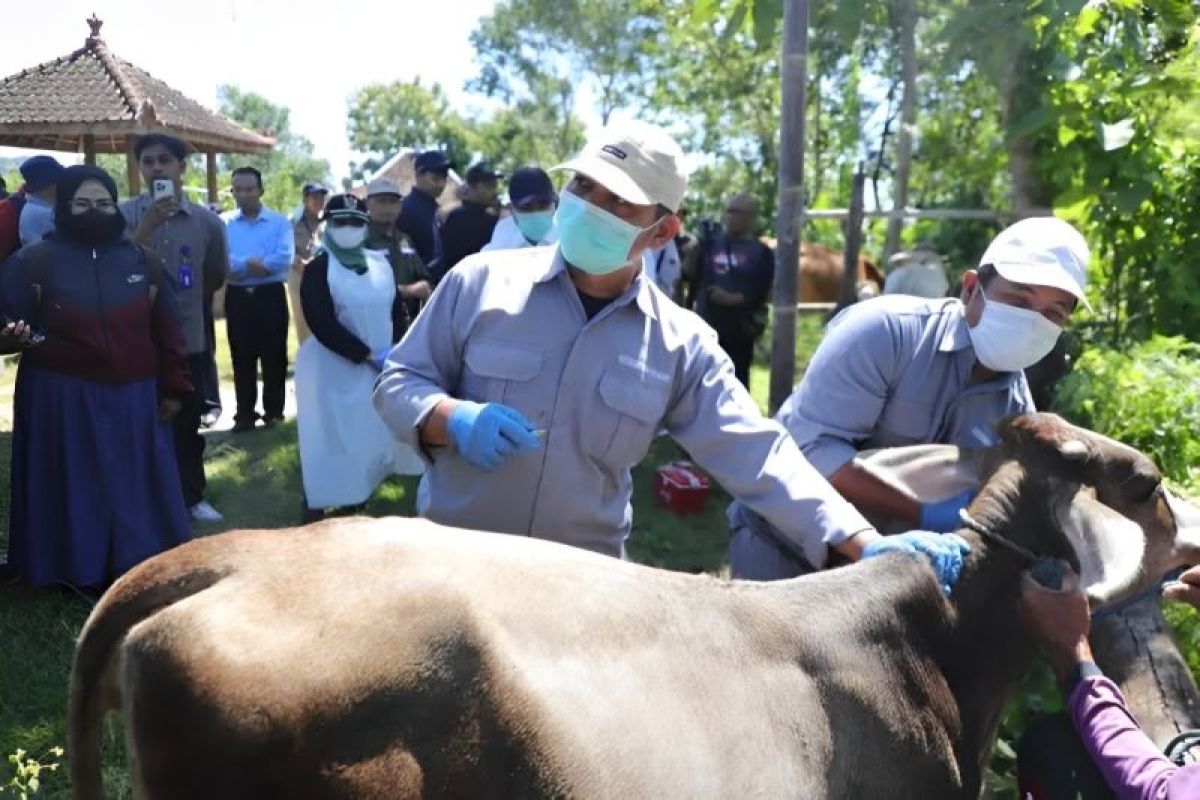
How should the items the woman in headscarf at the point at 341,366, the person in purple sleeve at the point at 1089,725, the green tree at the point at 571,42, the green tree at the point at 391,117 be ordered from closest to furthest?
1. the person in purple sleeve at the point at 1089,725
2. the woman in headscarf at the point at 341,366
3. the green tree at the point at 571,42
4. the green tree at the point at 391,117

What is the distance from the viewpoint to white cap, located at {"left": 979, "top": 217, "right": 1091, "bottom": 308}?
2.96 m

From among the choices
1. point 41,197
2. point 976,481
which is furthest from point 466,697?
point 41,197

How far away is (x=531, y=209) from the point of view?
6.92 metres

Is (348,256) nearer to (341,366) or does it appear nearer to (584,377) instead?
(341,366)

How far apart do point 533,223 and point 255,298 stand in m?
3.22

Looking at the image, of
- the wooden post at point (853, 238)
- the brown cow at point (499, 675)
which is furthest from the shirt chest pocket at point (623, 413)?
the wooden post at point (853, 238)

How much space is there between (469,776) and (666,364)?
1348mm

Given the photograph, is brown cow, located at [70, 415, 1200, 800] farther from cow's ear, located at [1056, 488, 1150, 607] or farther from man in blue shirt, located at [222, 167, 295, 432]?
man in blue shirt, located at [222, 167, 295, 432]

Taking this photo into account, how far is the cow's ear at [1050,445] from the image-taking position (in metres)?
2.79

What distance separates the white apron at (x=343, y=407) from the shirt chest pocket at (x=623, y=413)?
385cm

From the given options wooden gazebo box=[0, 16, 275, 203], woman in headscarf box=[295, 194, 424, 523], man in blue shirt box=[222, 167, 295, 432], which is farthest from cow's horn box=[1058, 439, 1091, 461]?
wooden gazebo box=[0, 16, 275, 203]

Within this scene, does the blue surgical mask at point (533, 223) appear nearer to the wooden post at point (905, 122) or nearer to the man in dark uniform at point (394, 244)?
the man in dark uniform at point (394, 244)

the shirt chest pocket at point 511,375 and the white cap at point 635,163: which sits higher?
the white cap at point 635,163

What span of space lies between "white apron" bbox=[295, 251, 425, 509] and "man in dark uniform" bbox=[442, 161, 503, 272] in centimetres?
189
